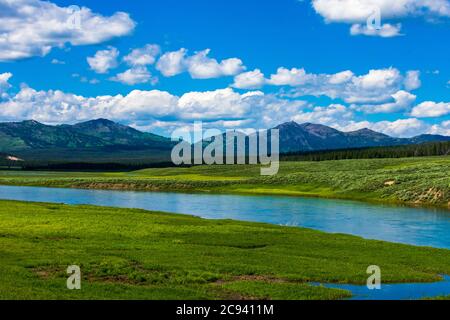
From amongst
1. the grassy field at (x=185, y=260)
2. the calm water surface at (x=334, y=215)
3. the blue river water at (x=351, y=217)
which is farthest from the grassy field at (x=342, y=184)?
the grassy field at (x=185, y=260)

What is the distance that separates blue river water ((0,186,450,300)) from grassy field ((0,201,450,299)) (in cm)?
251

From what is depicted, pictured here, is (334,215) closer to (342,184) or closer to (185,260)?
(185,260)

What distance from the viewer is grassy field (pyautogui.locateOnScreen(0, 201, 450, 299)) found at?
90.3 feet

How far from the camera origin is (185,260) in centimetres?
3494

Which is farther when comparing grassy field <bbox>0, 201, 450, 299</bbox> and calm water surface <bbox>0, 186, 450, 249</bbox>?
calm water surface <bbox>0, 186, 450, 249</bbox>

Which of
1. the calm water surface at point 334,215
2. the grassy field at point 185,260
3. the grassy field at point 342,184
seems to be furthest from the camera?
the grassy field at point 342,184

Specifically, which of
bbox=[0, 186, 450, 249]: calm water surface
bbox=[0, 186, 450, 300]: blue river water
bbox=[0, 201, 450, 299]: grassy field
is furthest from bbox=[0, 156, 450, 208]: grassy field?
bbox=[0, 201, 450, 299]: grassy field

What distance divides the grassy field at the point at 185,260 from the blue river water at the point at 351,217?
8.22 ft

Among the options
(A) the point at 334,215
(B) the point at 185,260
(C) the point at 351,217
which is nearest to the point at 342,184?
(A) the point at 334,215

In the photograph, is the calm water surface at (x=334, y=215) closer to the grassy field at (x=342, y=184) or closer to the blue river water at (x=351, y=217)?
the blue river water at (x=351, y=217)

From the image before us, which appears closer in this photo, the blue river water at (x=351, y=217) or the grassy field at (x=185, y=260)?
the grassy field at (x=185, y=260)

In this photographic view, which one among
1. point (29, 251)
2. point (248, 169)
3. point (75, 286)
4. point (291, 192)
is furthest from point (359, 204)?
point (248, 169)

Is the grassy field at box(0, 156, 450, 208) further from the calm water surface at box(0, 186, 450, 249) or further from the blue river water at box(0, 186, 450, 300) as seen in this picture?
the calm water surface at box(0, 186, 450, 249)

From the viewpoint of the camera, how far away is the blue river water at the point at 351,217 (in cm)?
3129
